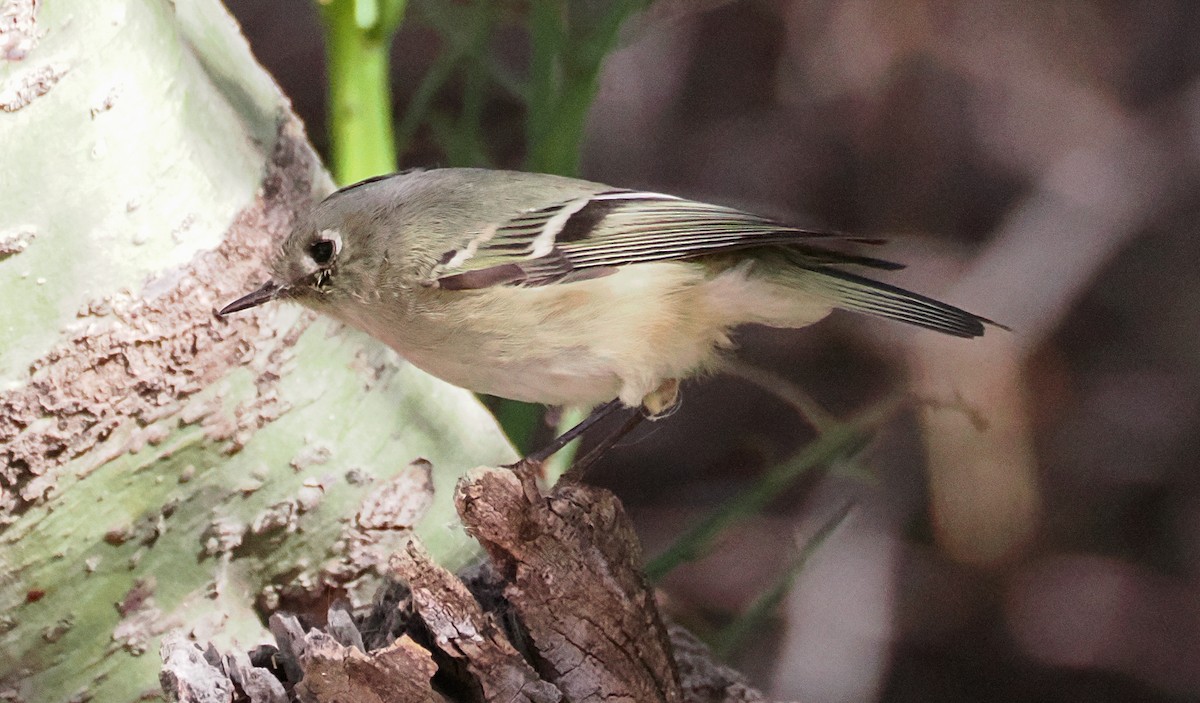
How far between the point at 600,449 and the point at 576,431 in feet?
0.21

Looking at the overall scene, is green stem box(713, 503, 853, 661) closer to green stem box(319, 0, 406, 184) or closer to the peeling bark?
the peeling bark

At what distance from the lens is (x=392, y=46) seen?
2.39 m

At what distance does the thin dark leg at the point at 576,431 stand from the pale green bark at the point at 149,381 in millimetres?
117

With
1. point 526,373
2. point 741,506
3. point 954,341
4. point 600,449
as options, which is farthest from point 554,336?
point 954,341

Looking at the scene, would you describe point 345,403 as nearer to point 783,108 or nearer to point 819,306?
point 819,306

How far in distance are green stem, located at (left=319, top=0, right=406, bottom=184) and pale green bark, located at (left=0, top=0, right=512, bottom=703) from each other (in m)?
0.19

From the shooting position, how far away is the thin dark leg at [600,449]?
1.18m

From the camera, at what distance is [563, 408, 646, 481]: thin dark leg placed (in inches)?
46.6

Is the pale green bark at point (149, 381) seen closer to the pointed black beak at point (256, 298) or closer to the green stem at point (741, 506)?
the pointed black beak at point (256, 298)

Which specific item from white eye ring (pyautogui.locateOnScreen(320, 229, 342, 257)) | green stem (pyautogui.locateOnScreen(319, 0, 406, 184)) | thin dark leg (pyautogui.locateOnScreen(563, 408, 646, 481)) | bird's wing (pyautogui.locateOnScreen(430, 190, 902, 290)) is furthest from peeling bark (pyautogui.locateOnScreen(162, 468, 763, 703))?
green stem (pyautogui.locateOnScreen(319, 0, 406, 184))

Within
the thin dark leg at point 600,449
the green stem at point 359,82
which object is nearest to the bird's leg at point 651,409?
the thin dark leg at point 600,449

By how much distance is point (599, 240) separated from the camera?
3.85ft

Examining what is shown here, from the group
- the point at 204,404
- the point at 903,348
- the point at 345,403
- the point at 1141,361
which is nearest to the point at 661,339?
the point at 345,403

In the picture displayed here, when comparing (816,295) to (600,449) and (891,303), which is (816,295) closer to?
(891,303)
